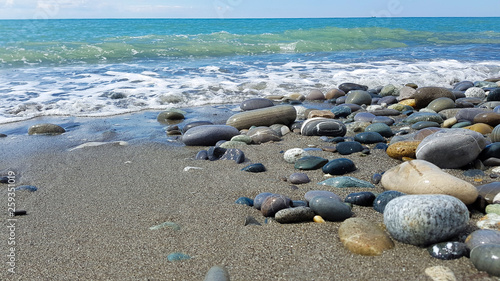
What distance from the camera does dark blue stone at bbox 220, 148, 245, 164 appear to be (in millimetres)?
3772

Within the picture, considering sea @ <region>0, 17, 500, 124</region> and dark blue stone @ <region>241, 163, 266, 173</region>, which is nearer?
dark blue stone @ <region>241, 163, 266, 173</region>

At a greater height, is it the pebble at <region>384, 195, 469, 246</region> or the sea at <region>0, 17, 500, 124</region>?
the pebble at <region>384, 195, 469, 246</region>

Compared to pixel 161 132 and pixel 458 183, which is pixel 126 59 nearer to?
pixel 161 132

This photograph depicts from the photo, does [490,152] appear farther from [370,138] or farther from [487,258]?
[487,258]

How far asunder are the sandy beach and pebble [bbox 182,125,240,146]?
25 centimetres

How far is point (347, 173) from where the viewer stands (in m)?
3.32

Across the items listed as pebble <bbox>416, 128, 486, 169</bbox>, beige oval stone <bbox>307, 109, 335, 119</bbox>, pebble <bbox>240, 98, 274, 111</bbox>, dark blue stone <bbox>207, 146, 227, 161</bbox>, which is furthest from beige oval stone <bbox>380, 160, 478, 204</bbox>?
pebble <bbox>240, 98, 274, 111</bbox>

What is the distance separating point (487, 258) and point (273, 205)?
3.82ft

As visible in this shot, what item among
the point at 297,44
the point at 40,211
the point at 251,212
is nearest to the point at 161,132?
the point at 40,211

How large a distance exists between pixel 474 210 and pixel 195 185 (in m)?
1.93

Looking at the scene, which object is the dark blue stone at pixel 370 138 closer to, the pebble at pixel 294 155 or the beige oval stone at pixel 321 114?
the pebble at pixel 294 155

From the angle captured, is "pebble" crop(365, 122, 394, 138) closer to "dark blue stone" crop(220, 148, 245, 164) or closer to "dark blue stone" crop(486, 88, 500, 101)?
"dark blue stone" crop(220, 148, 245, 164)

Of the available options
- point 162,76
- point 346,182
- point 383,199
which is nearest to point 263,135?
point 346,182

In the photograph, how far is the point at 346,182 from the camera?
2.98 metres
